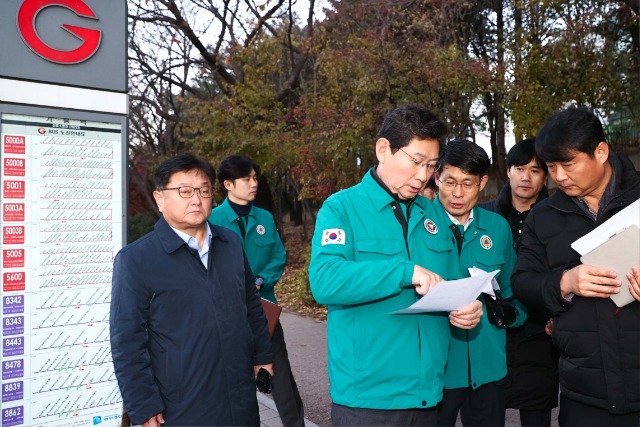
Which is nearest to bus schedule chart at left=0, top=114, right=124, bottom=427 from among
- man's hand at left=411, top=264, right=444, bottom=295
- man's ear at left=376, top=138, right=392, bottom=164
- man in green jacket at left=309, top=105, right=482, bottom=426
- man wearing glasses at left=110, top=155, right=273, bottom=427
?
man wearing glasses at left=110, top=155, right=273, bottom=427

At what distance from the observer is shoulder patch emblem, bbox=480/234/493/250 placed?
2963 millimetres

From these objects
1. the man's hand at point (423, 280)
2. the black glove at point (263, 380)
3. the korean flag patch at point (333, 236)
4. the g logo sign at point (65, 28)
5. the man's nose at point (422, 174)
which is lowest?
the black glove at point (263, 380)

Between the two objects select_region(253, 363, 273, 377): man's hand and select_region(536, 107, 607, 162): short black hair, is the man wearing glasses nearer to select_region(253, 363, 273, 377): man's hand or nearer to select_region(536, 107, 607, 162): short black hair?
select_region(253, 363, 273, 377): man's hand

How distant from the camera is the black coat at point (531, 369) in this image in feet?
10.5

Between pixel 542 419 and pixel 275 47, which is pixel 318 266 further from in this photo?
pixel 275 47

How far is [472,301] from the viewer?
218 cm

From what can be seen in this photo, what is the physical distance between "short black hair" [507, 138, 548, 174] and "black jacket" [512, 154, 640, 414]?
1048mm

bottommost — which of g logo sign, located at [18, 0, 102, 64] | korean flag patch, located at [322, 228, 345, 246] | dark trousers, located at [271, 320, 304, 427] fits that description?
dark trousers, located at [271, 320, 304, 427]

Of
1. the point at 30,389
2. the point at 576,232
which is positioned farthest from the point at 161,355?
the point at 576,232

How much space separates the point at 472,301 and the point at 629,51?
1056 cm

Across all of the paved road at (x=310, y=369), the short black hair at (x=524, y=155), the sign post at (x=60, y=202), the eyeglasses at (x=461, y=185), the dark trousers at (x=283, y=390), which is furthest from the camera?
the paved road at (x=310, y=369)

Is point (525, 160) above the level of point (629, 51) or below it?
below

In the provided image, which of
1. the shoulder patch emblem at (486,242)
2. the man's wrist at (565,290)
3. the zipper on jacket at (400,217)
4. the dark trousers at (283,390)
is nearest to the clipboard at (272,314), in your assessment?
the dark trousers at (283,390)

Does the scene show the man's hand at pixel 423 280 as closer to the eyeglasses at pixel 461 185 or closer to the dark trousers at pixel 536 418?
the eyeglasses at pixel 461 185
